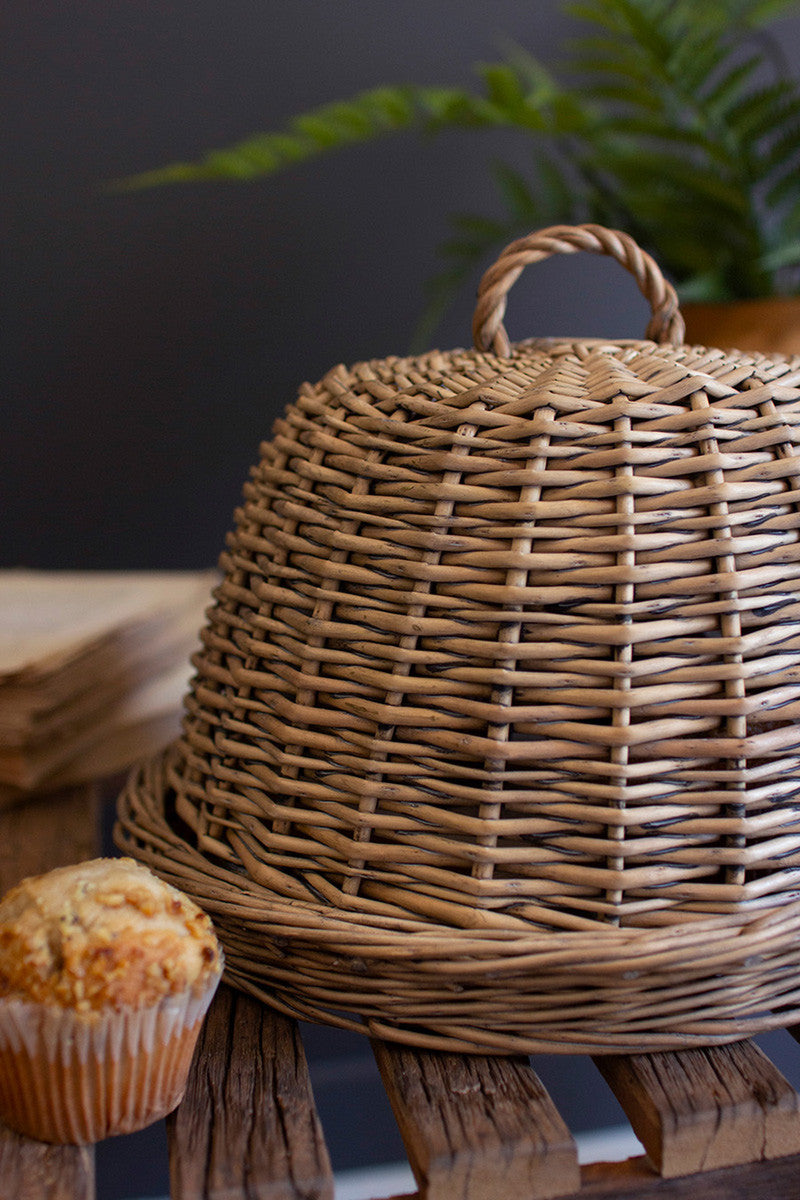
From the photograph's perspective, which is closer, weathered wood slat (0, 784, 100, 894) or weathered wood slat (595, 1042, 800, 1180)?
weathered wood slat (595, 1042, 800, 1180)

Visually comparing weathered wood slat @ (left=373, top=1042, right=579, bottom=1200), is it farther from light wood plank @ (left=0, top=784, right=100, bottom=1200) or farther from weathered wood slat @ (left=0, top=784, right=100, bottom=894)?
weathered wood slat @ (left=0, top=784, right=100, bottom=894)

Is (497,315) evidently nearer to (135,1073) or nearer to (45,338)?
(135,1073)

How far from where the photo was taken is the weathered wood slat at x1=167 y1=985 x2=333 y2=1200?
48 centimetres

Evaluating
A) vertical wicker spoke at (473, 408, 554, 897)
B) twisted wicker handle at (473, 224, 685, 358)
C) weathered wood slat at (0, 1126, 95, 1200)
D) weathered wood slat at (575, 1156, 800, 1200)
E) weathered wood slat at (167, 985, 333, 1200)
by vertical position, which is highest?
twisted wicker handle at (473, 224, 685, 358)

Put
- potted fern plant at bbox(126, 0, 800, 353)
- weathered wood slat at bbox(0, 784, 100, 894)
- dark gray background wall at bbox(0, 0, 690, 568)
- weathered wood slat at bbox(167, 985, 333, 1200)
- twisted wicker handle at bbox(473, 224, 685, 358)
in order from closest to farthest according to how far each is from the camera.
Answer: weathered wood slat at bbox(167, 985, 333, 1200), twisted wicker handle at bbox(473, 224, 685, 358), weathered wood slat at bbox(0, 784, 100, 894), potted fern plant at bbox(126, 0, 800, 353), dark gray background wall at bbox(0, 0, 690, 568)

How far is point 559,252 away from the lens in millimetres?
707

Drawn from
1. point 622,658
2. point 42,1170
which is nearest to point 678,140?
point 622,658

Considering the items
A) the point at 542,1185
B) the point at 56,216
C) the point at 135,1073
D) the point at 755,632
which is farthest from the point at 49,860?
the point at 56,216

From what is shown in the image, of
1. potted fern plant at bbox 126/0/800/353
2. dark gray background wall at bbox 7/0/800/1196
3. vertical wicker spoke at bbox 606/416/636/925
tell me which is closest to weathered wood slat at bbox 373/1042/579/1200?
vertical wicker spoke at bbox 606/416/636/925

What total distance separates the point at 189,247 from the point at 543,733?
3.38 feet

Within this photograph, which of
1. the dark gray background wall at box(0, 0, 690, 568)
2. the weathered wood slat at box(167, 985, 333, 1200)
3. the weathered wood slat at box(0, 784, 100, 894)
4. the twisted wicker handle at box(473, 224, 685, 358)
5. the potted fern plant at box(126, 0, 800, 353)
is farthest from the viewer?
the dark gray background wall at box(0, 0, 690, 568)

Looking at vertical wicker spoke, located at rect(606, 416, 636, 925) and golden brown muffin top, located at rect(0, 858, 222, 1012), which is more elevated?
vertical wicker spoke, located at rect(606, 416, 636, 925)

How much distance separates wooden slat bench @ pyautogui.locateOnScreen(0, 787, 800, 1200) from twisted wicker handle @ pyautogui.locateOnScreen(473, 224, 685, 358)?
1.55ft

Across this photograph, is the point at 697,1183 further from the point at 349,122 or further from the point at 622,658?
the point at 349,122
